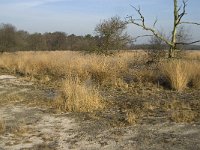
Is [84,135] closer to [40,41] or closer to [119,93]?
[119,93]

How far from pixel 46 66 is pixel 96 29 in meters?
4.40

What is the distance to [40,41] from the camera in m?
65.6

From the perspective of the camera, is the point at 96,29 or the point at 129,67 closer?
the point at 129,67

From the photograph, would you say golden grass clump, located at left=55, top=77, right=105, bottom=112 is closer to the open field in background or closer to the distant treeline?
the open field in background

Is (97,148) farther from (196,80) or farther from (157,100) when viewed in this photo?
(196,80)

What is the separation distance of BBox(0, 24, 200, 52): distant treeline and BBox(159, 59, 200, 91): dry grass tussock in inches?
163

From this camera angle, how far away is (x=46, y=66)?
68.1 ft

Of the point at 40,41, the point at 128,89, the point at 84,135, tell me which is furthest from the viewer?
the point at 40,41

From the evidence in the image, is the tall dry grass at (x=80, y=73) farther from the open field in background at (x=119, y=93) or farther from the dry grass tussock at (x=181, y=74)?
the dry grass tussock at (x=181, y=74)

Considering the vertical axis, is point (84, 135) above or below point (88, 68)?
below

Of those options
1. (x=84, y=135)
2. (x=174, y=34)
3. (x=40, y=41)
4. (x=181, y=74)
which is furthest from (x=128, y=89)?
(x=40, y=41)

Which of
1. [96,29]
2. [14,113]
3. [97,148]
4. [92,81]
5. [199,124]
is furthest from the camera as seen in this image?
[96,29]

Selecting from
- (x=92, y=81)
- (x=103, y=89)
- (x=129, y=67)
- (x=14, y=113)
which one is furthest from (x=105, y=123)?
A: (x=129, y=67)

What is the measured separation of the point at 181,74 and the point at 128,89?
66.6 inches
